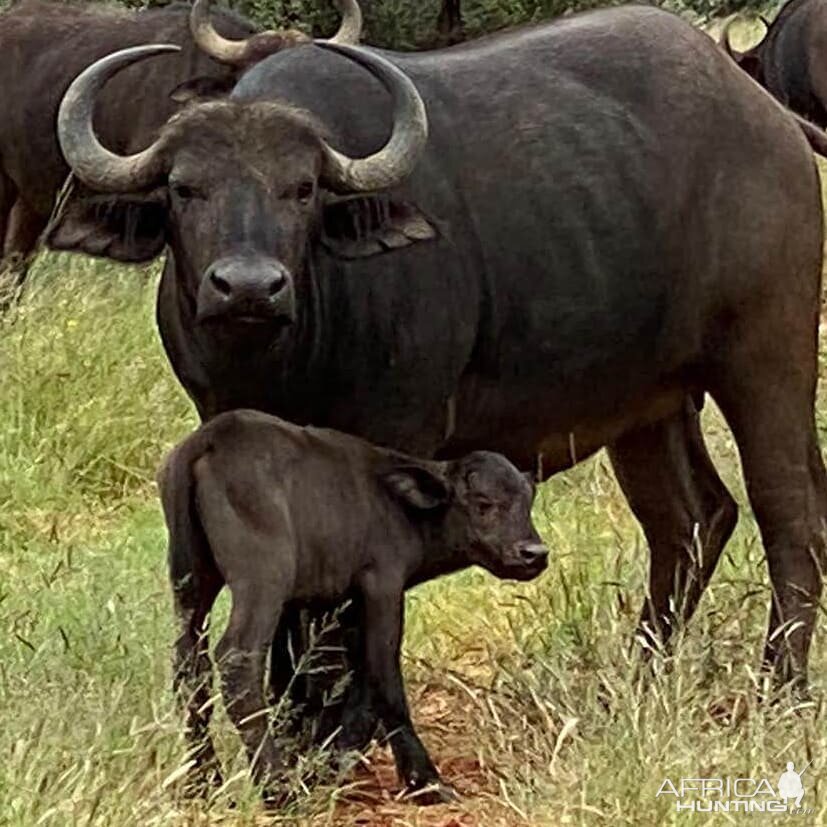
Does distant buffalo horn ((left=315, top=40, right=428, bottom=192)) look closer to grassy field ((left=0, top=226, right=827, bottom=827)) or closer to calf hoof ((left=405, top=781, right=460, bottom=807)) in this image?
grassy field ((left=0, top=226, right=827, bottom=827))

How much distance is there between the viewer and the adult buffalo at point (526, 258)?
18.6ft

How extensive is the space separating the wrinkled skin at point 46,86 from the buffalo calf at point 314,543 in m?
6.07

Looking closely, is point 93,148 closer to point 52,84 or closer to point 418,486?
point 418,486

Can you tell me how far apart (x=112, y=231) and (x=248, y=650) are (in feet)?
3.74

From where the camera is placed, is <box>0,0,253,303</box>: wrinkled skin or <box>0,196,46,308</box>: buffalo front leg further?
<box>0,196,46,308</box>: buffalo front leg

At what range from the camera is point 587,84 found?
21.7 feet

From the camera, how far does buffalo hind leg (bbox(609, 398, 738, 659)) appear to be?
24.1 feet

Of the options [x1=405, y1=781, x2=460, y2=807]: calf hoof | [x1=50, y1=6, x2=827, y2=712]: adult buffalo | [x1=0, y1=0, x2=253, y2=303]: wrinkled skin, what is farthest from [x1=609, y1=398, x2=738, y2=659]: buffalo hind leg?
[x1=0, y1=0, x2=253, y2=303]: wrinkled skin

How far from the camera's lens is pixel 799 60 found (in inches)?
691

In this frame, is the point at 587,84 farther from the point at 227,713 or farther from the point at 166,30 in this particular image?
the point at 166,30

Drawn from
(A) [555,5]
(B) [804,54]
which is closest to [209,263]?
(A) [555,5]

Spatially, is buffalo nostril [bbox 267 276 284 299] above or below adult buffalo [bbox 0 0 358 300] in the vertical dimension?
above

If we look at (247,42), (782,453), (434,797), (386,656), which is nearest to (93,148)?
(386,656)

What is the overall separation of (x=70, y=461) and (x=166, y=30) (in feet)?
10.2
